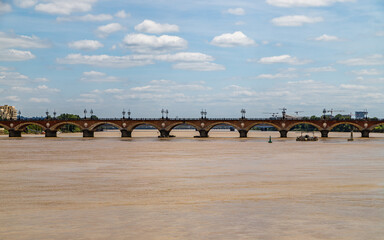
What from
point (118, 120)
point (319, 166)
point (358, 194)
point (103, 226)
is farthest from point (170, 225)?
point (118, 120)

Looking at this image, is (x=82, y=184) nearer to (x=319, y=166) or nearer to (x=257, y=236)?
(x=257, y=236)

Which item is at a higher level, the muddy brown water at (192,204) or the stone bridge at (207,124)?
the stone bridge at (207,124)

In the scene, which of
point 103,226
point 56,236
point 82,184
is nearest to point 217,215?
point 103,226

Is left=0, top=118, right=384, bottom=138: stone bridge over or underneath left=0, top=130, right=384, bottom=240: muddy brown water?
over

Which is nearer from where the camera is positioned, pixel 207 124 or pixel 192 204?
pixel 192 204

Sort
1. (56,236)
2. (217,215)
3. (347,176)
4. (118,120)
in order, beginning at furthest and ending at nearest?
(118,120), (347,176), (217,215), (56,236)

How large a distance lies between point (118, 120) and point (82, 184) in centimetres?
10597

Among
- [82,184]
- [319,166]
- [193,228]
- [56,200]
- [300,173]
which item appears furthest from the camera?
[319,166]

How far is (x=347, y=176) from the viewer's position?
37969 millimetres

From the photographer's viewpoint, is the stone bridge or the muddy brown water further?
the stone bridge

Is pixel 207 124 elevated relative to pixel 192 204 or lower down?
elevated

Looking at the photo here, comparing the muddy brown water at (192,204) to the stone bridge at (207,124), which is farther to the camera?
the stone bridge at (207,124)

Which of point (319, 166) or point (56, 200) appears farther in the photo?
point (319, 166)

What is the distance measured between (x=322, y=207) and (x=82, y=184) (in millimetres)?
16821
